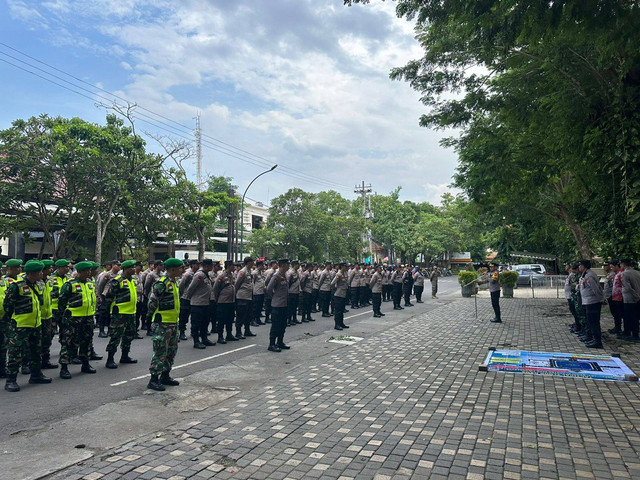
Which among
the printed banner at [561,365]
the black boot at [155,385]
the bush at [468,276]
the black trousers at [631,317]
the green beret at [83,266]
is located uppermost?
the green beret at [83,266]

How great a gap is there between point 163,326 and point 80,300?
6.34 feet

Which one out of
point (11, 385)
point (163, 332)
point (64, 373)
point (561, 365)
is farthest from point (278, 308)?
point (561, 365)

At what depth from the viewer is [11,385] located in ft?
20.0

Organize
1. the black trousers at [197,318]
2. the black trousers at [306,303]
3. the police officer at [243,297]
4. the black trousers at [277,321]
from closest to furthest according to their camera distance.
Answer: the black trousers at [277,321] → the black trousers at [197,318] → the police officer at [243,297] → the black trousers at [306,303]

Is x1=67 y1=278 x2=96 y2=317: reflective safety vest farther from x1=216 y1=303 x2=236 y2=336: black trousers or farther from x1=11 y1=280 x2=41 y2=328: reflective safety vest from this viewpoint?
x1=216 y1=303 x2=236 y2=336: black trousers

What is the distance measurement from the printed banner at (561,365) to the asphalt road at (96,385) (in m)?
4.22

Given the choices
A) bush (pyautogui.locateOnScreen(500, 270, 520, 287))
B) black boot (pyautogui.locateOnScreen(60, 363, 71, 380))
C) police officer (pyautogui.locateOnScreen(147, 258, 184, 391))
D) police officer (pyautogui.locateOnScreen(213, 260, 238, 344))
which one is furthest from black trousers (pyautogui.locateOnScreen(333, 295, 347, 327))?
bush (pyautogui.locateOnScreen(500, 270, 520, 287))

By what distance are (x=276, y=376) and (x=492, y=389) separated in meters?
3.21

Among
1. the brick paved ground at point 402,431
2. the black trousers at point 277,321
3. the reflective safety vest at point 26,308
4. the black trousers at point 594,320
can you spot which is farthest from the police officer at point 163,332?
the black trousers at point 594,320

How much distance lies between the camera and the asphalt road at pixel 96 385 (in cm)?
513

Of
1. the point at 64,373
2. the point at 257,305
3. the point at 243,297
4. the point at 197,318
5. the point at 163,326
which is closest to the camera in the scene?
the point at 163,326

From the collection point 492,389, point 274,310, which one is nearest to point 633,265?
point 492,389

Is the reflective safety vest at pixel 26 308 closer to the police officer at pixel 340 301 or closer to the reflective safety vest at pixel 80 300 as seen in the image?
the reflective safety vest at pixel 80 300

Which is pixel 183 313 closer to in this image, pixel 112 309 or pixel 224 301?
pixel 224 301
